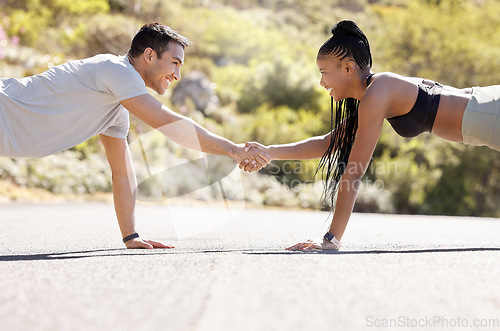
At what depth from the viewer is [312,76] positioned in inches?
647

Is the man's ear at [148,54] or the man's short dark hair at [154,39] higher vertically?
the man's short dark hair at [154,39]

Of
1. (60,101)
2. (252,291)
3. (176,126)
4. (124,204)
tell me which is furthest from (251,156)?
(252,291)

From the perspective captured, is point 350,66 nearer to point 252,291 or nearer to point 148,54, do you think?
point 148,54

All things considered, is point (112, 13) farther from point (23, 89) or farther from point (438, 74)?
point (23, 89)

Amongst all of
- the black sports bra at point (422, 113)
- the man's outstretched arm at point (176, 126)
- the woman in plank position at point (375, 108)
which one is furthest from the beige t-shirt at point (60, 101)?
the black sports bra at point (422, 113)

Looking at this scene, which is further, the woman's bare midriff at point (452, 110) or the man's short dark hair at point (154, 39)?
the man's short dark hair at point (154, 39)

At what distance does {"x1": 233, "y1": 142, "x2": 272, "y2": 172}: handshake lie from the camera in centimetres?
339

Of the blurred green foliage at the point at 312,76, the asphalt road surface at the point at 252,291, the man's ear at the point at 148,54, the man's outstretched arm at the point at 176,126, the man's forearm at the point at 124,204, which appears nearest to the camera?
the asphalt road surface at the point at 252,291

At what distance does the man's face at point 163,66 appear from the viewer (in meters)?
3.24

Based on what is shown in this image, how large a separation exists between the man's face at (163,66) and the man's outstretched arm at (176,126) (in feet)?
0.94

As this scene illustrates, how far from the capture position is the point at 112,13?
81.3 feet

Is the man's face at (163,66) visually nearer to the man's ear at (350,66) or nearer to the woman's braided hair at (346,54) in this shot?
the woman's braided hair at (346,54)

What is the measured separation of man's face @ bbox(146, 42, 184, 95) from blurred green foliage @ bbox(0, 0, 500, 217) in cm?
612

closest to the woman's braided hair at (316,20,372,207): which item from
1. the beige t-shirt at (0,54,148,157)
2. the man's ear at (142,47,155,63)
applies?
the man's ear at (142,47,155,63)
